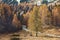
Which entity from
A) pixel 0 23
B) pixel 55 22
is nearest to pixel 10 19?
pixel 0 23

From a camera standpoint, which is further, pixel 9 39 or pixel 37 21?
pixel 37 21

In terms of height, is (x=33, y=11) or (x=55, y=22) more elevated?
(x=33, y=11)

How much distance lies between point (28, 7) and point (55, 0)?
6.47 ft

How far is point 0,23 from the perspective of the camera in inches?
366

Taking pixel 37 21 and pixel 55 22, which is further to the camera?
pixel 37 21

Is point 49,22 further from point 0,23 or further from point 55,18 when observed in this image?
point 0,23

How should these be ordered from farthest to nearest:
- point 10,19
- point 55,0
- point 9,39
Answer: point 55,0 → point 10,19 → point 9,39

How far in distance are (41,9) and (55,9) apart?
36.0 inches

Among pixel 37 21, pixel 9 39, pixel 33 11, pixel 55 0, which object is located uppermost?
pixel 55 0

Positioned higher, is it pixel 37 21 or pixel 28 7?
pixel 28 7

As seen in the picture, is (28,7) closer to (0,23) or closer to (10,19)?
(10,19)

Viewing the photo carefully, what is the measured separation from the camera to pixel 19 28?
30.7ft

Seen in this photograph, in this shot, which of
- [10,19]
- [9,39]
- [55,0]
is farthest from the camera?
[55,0]

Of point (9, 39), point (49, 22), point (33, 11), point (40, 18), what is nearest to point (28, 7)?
point (33, 11)
